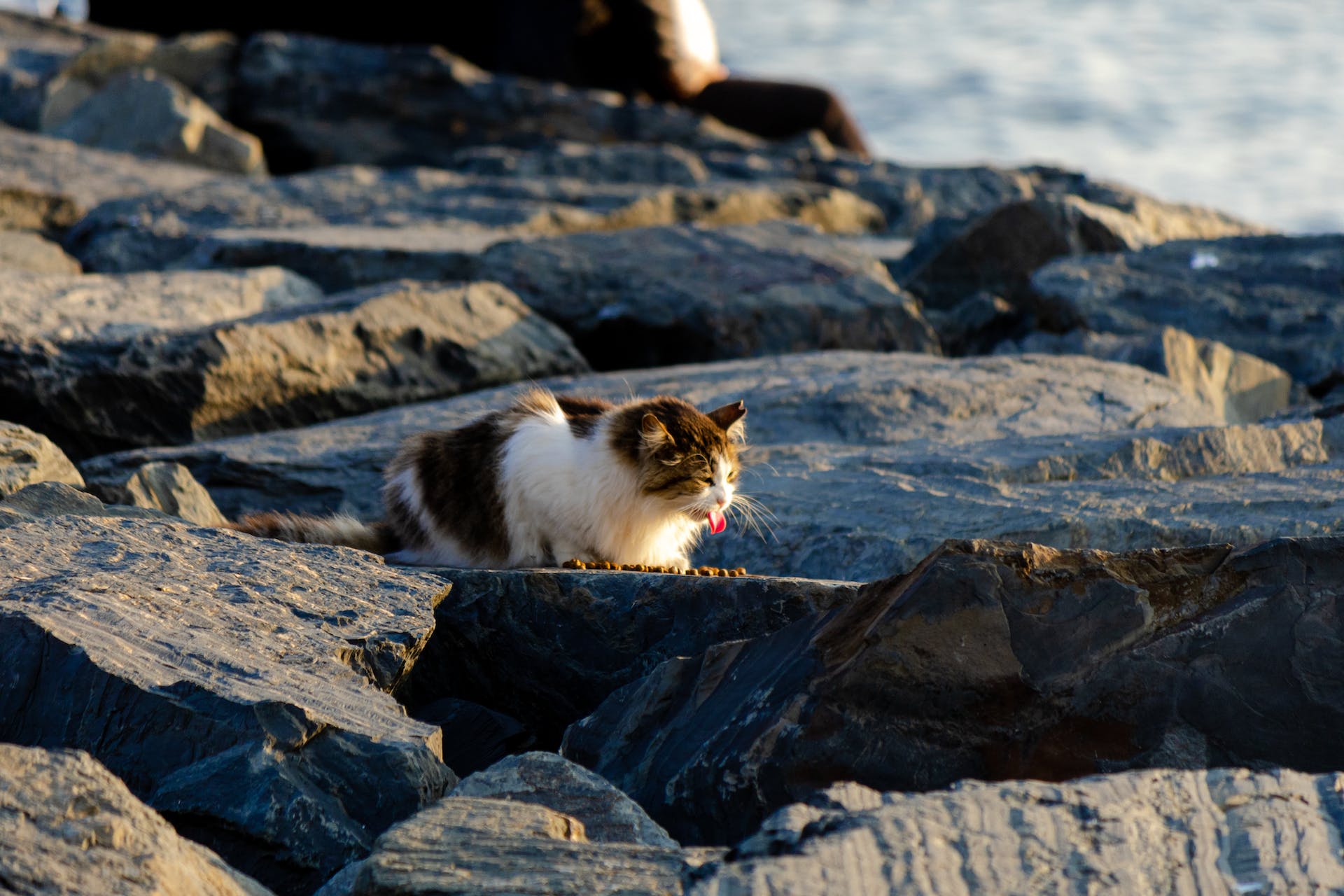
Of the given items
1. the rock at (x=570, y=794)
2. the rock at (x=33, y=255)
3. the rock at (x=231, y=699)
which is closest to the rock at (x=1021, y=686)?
the rock at (x=570, y=794)

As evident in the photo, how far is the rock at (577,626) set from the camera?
3.81 m

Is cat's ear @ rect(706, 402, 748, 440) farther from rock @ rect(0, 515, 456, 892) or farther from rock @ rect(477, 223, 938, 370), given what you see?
rock @ rect(477, 223, 938, 370)

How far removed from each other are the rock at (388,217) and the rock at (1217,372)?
11.7 ft

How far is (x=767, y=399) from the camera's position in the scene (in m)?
5.94

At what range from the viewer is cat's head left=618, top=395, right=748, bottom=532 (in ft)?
14.3

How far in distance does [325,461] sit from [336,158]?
8188 mm

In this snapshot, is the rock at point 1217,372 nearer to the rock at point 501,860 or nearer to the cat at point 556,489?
the cat at point 556,489

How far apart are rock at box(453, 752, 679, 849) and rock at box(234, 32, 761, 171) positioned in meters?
10.5

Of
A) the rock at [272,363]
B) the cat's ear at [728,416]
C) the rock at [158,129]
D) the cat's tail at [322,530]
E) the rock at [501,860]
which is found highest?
the rock at [501,860]

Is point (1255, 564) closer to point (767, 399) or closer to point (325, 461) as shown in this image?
point (767, 399)

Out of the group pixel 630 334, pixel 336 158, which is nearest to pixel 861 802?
pixel 630 334

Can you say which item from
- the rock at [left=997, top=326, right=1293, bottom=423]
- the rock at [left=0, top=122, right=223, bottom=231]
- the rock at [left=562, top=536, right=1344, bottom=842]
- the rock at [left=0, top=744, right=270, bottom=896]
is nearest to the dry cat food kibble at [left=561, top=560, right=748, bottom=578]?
the rock at [left=562, top=536, right=1344, bottom=842]

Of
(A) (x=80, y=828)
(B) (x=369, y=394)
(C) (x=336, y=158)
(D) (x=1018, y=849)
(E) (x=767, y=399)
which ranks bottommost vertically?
(C) (x=336, y=158)

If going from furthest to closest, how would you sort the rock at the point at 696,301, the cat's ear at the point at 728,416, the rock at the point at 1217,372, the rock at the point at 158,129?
the rock at the point at 158,129 < the rock at the point at 696,301 < the rock at the point at 1217,372 < the cat's ear at the point at 728,416
